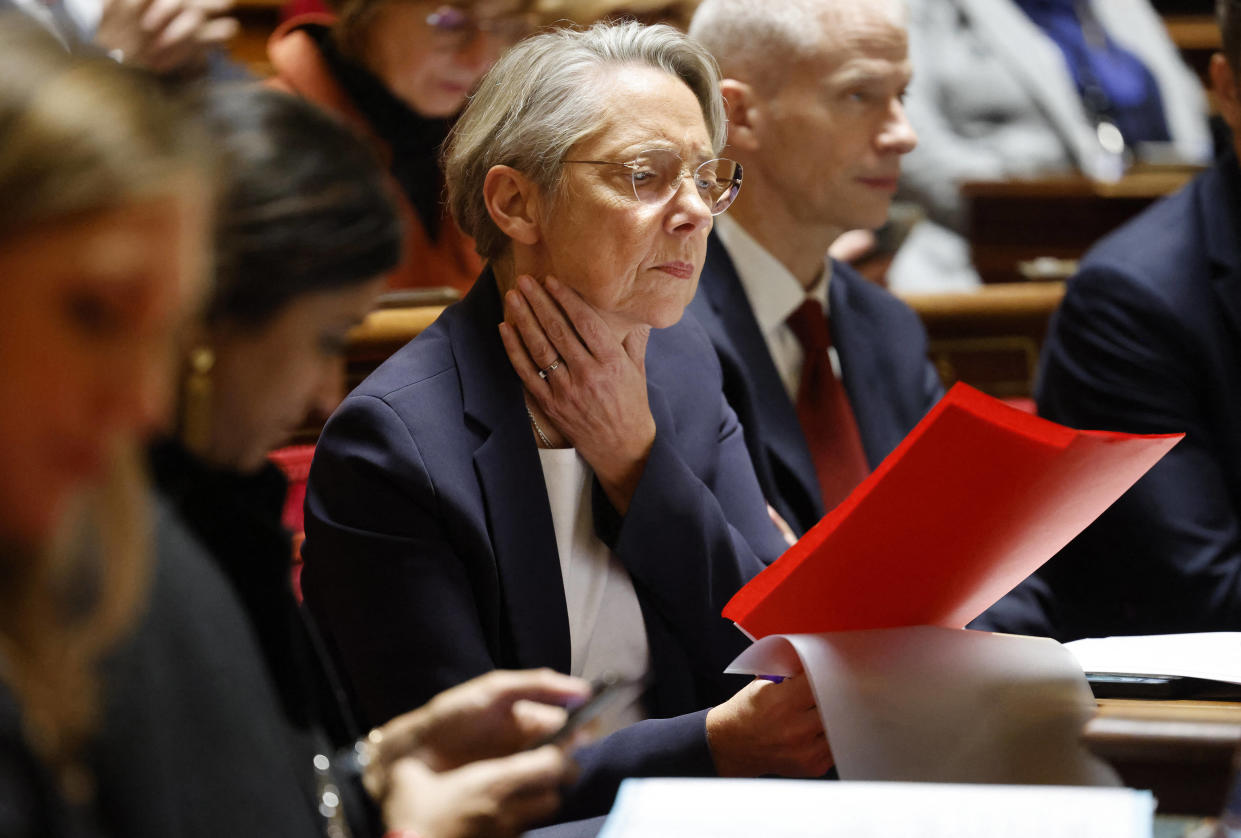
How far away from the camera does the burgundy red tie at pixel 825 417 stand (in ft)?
7.43

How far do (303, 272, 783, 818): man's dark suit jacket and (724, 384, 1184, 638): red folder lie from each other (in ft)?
0.83

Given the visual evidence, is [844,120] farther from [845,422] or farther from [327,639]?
[327,639]

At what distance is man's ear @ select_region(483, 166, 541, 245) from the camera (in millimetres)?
1750

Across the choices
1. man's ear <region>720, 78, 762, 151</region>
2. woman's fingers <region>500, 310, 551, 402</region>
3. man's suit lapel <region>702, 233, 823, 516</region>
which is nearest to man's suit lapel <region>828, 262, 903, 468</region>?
man's suit lapel <region>702, 233, 823, 516</region>

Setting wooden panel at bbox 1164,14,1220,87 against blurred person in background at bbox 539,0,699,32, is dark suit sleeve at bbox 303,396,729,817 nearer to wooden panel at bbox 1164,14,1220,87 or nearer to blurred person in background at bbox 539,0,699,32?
blurred person in background at bbox 539,0,699,32

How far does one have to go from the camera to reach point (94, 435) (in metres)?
0.70

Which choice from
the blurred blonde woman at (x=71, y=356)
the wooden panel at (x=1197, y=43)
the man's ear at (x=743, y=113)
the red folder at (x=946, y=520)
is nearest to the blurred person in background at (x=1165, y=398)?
the man's ear at (x=743, y=113)

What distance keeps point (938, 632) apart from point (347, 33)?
1.96m

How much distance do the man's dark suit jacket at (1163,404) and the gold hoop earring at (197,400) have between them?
1627 mm

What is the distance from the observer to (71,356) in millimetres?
672

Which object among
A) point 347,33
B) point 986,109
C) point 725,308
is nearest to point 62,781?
point 725,308

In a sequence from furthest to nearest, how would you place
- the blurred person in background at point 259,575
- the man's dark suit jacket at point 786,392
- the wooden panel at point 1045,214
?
1. the wooden panel at point 1045,214
2. the man's dark suit jacket at point 786,392
3. the blurred person in background at point 259,575

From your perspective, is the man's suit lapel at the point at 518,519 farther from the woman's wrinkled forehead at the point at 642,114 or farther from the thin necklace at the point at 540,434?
the woman's wrinkled forehead at the point at 642,114

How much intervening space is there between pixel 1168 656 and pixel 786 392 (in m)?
0.84
